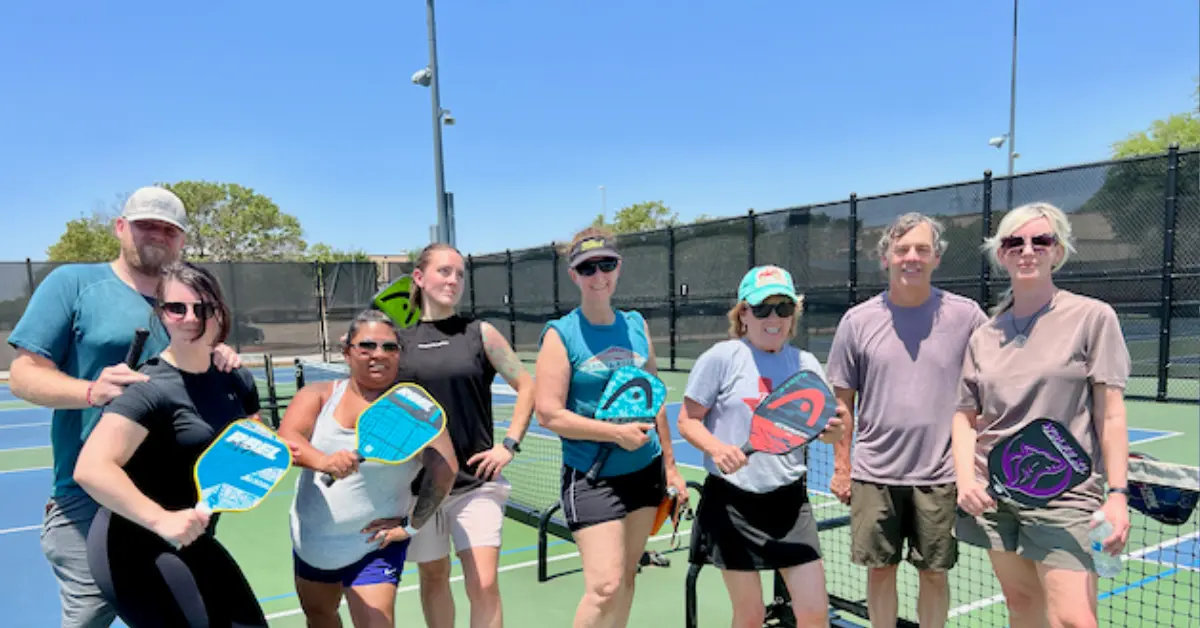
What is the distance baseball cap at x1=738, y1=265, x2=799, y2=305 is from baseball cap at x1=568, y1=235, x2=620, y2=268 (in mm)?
553

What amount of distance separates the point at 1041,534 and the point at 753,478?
0.99 m

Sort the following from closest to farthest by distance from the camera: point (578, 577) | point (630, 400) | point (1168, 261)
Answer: point (630, 400) < point (578, 577) < point (1168, 261)

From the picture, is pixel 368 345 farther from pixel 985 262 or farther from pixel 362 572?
pixel 985 262

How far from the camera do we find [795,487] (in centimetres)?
290

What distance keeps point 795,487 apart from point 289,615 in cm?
314

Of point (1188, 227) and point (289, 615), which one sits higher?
point (1188, 227)

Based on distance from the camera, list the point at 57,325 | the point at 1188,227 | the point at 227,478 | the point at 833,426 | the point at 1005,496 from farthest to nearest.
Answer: the point at 1188,227
the point at 833,426
the point at 1005,496
the point at 57,325
the point at 227,478

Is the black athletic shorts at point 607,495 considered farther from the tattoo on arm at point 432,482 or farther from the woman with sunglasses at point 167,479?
the woman with sunglasses at point 167,479

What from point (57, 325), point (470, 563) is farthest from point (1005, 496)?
point (57, 325)

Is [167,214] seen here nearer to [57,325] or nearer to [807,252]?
[57,325]

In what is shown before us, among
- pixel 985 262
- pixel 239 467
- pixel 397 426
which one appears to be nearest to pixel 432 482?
pixel 397 426

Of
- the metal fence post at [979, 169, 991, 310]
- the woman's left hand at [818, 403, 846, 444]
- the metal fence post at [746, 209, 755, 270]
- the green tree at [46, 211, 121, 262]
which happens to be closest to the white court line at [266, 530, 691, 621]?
the woman's left hand at [818, 403, 846, 444]

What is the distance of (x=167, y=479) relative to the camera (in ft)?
7.00

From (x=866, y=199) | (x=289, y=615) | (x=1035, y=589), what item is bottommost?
(x=289, y=615)
